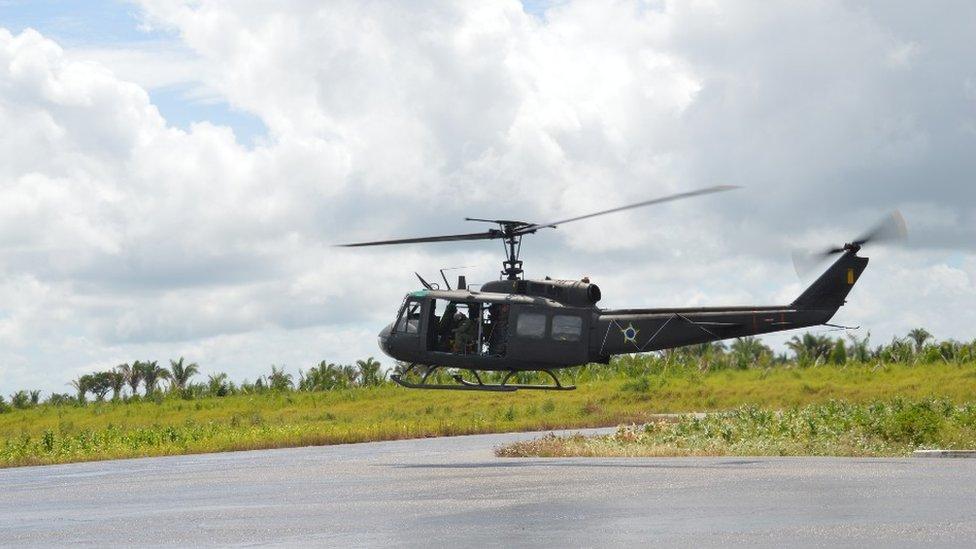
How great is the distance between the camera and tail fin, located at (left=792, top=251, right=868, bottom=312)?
29.5 metres

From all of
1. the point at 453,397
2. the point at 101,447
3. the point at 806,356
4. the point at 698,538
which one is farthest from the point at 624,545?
the point at 806,356

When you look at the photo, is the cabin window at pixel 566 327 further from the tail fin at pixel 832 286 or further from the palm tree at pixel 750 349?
the palm tree at pixel 750 349

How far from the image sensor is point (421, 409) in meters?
68.5

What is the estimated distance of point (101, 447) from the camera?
5084 centimetres

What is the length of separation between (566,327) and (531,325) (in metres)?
0.86

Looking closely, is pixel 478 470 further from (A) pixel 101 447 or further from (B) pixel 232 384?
(B) pixel 232 384

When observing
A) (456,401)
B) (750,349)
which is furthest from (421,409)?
(750,349)

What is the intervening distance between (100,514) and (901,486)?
1388 cm

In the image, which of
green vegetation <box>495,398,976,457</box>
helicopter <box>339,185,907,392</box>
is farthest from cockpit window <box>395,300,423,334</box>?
green vegetation <box>495,398,976,457</box>

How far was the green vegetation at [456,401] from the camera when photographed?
175 feet

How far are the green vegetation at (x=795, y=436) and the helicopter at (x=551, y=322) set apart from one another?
175 inches

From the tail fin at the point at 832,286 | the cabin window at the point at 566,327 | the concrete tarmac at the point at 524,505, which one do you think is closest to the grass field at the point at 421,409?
the concrete tarmac at the point at 524,505

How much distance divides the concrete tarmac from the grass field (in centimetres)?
1757

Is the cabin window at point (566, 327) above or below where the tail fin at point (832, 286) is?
below
